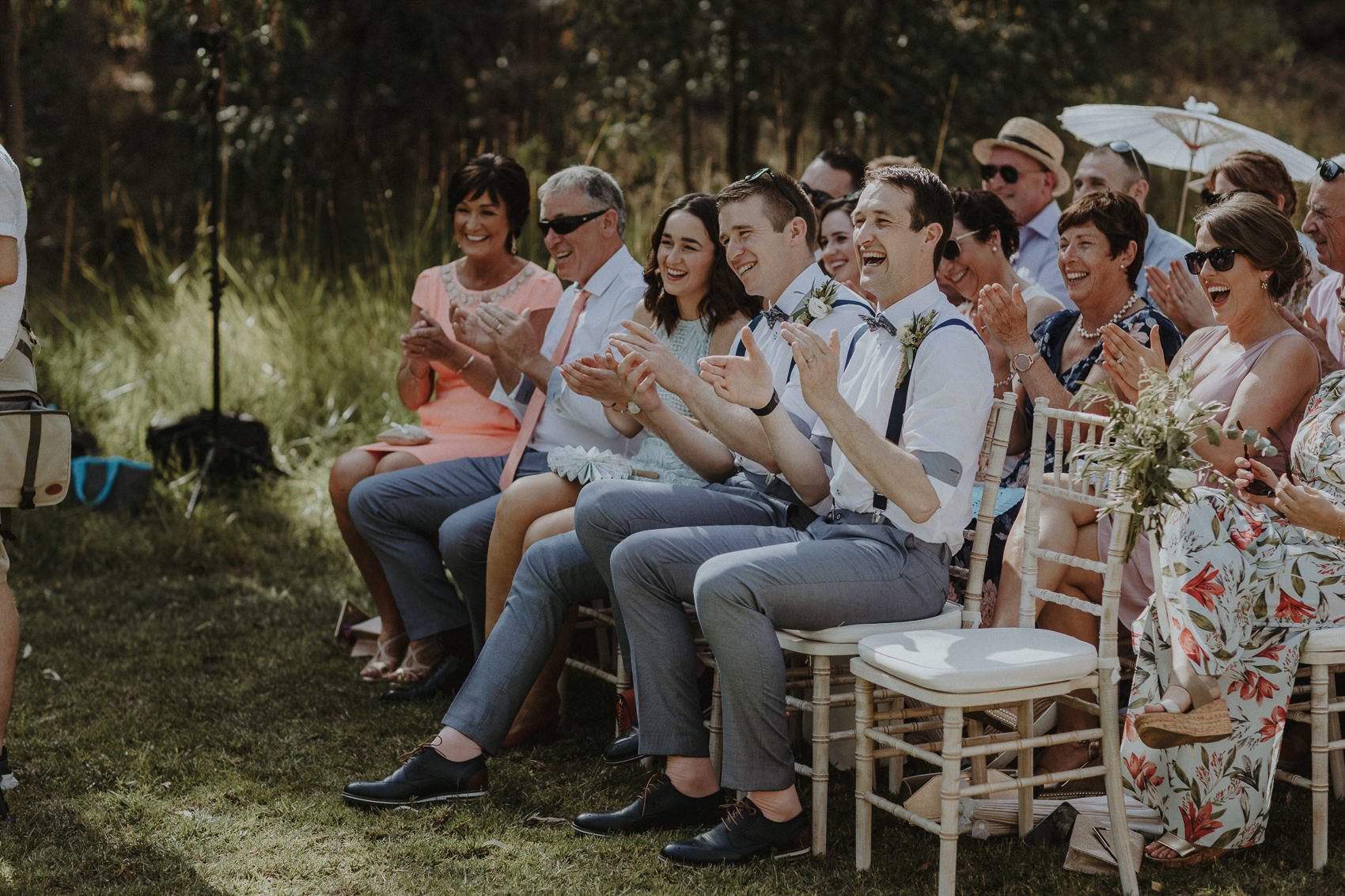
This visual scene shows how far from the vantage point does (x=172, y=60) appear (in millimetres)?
12383

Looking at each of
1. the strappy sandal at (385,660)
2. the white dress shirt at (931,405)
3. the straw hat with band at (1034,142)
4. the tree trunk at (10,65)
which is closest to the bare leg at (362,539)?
the strappy sandal at (385,660)

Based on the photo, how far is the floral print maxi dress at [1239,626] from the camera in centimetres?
269

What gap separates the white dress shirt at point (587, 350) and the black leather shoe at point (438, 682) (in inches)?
29.5

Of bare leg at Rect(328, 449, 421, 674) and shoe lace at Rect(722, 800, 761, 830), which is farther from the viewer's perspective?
bare leg at Rect(328, 449, 421, 674)

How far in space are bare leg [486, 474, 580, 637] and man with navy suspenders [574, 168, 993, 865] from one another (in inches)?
24.2

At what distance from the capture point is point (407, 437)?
4.31 metres

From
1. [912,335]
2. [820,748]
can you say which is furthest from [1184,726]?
[912,335]

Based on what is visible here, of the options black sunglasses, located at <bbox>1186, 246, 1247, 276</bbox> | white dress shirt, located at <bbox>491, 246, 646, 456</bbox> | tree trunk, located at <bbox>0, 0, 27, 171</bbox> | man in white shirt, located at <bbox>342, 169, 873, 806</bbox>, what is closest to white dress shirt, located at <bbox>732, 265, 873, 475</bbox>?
man in white shirt, located at <bbox>342, 169, 873, 806</bbox>

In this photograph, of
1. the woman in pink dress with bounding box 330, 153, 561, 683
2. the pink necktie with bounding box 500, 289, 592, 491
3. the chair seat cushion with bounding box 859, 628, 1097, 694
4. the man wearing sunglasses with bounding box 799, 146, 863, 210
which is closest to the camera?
the chair seat cushion with bounding box 859, 628, 1097, 694

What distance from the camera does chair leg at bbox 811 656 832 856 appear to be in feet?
9.19


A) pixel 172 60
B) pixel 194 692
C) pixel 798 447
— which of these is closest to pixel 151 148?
pixel 172 60

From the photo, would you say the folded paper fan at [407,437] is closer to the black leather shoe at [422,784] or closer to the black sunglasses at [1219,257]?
the black leather shoe at [422,784]

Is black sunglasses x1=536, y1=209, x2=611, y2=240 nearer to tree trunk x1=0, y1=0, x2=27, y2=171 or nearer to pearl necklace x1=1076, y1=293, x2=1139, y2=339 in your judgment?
pearl necklace x1=1076, y1=293, x2=1139, y2=339

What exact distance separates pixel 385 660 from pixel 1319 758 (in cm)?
276
